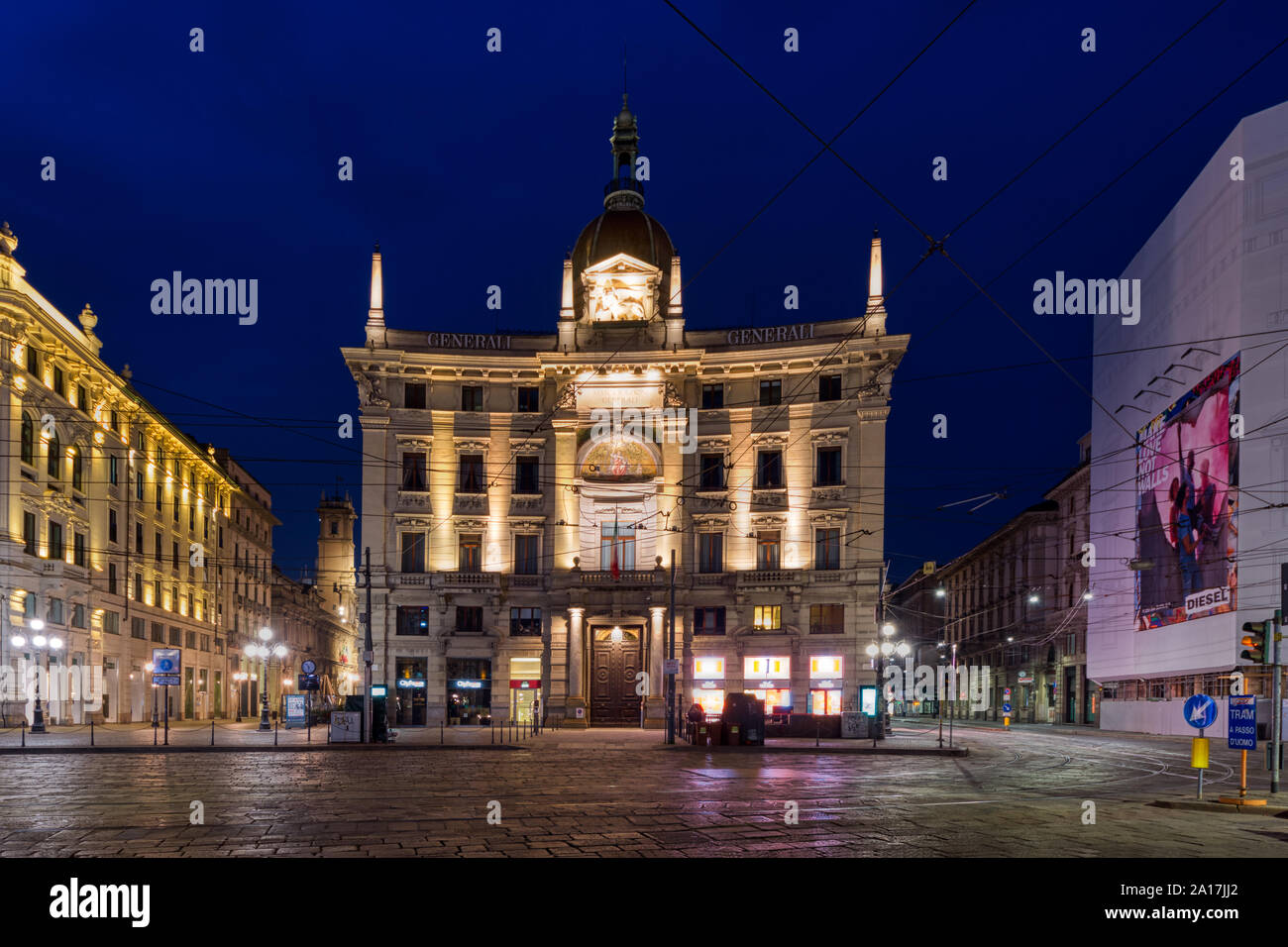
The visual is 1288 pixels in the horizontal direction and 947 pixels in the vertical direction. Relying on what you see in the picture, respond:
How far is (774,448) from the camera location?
171ft

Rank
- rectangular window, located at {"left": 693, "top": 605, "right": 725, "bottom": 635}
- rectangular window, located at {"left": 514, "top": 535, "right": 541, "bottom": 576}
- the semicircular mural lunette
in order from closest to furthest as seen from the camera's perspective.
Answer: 1. rectangular window, located at {"left": 693, "top": 605, "right": 725, "bottom": 635}
2. the semicircular mural lunette
3. rectangular window, located at {"left": 514, "top": 535, "right": 541, "bottom": 576}

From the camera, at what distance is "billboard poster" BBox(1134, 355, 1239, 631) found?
145ft

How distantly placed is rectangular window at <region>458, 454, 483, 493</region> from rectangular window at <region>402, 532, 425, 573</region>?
3001 millimetres

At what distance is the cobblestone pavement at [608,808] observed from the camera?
11930mm

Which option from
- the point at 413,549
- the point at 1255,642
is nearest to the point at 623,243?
the point at 413,549

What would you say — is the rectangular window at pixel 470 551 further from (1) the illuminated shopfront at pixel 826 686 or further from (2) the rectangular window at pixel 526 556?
(1) the illuminated shopfront at pixel 826 686

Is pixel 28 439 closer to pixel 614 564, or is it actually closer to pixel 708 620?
pixel 614 564

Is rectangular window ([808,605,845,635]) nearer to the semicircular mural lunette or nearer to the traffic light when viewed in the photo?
the semicircular mural lunette

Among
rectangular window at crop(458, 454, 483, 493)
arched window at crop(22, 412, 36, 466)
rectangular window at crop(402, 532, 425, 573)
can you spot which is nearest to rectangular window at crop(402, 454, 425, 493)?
rectangular window at crop(458, 454, 483, 493)

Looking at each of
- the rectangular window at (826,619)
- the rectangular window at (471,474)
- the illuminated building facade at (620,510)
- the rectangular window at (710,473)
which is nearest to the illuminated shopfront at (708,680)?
the illuminated building facade at (620,510)

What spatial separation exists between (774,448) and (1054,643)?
107 ft

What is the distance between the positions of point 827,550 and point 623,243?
18.8m
